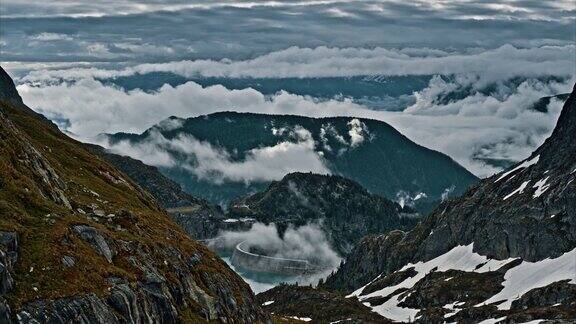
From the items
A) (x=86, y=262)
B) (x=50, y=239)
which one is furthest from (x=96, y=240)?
(x=50, y=239)

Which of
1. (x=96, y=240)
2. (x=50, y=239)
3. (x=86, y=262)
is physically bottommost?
(x=96, y=240)

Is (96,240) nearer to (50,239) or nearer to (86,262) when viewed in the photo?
(86,262)

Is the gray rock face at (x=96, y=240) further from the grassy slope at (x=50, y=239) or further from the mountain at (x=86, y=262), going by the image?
the grassy slope at (x=50, y=239)

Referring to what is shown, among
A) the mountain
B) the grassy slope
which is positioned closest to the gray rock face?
the mountain

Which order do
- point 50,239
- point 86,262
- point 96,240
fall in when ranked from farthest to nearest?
point 96,240, point 86,262, point 50,239

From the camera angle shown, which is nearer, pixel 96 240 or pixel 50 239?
pixel 50 239

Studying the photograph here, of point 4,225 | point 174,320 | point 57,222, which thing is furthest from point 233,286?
point 4,225
